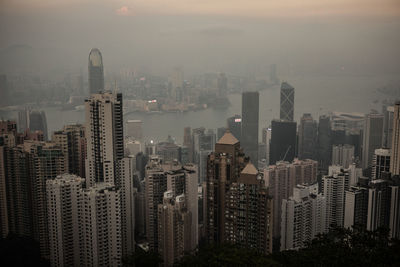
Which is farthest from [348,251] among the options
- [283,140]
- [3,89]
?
[3,89]

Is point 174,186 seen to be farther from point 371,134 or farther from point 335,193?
point 371,134

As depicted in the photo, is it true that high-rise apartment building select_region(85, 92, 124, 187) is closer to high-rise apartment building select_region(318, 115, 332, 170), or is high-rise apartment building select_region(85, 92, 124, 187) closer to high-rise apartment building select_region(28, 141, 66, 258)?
high-rise apartment building select_region(28, 141, 66, 258)

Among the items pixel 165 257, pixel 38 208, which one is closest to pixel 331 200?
pixel 165 257

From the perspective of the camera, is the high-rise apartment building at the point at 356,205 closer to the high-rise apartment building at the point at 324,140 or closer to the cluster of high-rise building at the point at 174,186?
the cluster of high-rise building at the point at 174,186

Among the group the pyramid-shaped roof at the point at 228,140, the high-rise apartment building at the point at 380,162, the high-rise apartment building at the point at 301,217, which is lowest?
the high-rise apartment building at the point at 301,217

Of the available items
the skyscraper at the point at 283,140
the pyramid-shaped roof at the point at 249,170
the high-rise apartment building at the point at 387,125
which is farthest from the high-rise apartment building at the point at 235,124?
the high-rise apartment building at the point at 387,125
